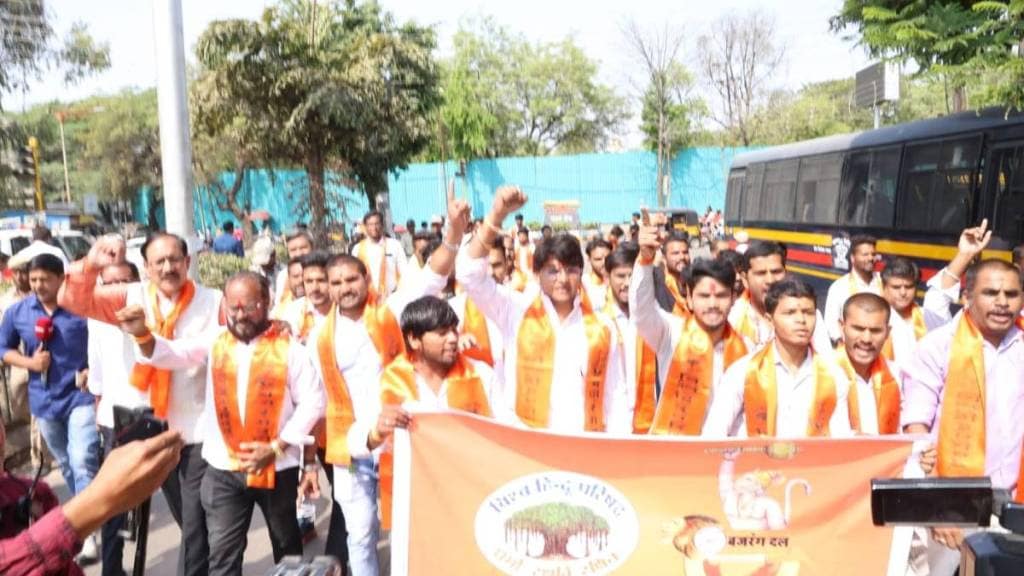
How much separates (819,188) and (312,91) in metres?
8.27

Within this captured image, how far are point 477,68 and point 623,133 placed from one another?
740 cm

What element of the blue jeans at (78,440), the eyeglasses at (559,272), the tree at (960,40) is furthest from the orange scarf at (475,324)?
the tree at (960,40)

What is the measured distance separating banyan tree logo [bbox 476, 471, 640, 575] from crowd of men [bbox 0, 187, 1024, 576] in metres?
0.40

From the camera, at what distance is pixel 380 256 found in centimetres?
838

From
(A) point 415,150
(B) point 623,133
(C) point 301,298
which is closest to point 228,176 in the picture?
(B) point 623,133

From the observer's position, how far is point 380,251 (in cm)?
841

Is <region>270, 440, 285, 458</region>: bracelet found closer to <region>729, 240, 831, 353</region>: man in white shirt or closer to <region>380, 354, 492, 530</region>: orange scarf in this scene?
<region>380, 354, 492, 530</region>: orange scarf

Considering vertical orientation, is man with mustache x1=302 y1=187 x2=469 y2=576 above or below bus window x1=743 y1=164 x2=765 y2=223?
below

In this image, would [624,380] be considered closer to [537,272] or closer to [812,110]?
[537,272]

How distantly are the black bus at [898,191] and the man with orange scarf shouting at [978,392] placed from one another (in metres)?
5.92

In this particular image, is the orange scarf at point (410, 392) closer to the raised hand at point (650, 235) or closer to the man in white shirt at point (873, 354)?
the raised hand at point (650, 235)

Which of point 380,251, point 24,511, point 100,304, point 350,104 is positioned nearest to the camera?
point 24,511

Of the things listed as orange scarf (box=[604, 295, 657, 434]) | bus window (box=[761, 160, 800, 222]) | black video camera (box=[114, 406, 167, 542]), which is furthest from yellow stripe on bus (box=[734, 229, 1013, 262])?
black video camera (box=[114, 406, 167, 542])

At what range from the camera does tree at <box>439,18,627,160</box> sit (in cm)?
4075
